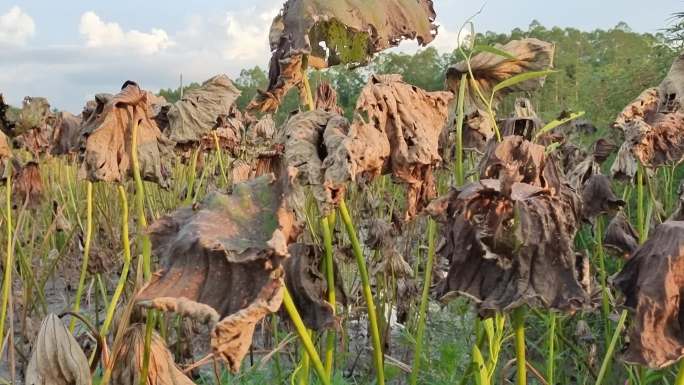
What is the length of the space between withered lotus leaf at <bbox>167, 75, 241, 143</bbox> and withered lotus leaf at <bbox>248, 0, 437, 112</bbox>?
611mm

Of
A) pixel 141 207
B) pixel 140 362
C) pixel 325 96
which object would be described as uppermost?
pixel 325 96

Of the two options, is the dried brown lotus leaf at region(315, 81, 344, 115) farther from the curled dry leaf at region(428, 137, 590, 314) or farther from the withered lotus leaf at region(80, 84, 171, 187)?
the curled dry leaf at region(428, 137, 590, 314)

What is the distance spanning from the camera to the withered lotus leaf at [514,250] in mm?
956

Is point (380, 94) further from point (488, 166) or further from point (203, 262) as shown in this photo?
point (203, 262)

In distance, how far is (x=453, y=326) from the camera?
3.34 metres

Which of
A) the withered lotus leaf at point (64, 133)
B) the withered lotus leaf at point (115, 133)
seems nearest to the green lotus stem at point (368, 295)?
the withered lotus leaf at point (115, 133)

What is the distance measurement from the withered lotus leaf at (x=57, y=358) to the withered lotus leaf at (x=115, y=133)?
454 millimetres

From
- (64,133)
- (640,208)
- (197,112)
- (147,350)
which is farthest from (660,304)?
(64,133)

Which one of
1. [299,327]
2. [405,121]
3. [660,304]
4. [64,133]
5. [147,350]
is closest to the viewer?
[660,304]

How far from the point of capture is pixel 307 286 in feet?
4.07

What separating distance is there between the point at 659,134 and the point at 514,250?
122 centimetres

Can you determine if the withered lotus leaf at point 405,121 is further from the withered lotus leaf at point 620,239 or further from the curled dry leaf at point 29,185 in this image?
the curled dry leaf at point 29,185

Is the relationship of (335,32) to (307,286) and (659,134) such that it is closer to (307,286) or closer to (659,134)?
(307,286)

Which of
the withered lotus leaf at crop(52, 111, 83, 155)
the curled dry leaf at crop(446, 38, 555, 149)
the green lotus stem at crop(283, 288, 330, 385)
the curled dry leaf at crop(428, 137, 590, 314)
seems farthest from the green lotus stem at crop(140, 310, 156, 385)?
the withered lotus leaf at crop(52, 111, 83, 155)
